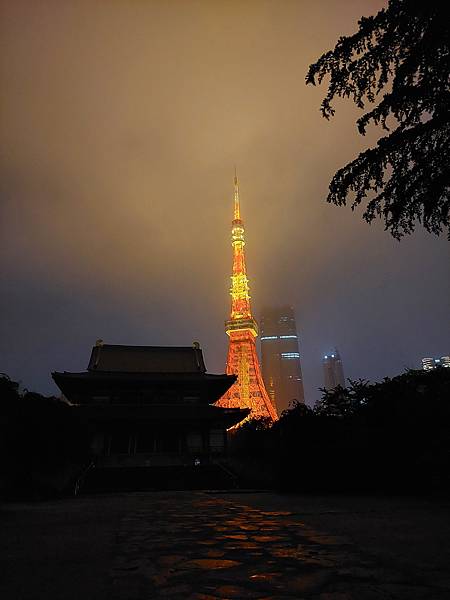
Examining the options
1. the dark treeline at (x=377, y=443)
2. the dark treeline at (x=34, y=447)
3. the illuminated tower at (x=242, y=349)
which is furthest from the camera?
the illuminated tower at (x=242, y=349)

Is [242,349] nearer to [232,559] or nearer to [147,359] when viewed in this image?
[147,359]

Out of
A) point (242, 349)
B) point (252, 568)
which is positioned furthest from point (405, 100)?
point (242, 349)

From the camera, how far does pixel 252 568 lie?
2.91 metres

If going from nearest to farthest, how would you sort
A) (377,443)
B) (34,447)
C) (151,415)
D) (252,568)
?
(252,568)
(377,443)
(34,447)
(151,415)

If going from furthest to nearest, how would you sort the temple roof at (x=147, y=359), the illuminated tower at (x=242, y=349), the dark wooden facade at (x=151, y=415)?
the illuminated tower at (x=242, y=349) < the temple roof at (x=147, y=359) < the dark wooden facade at (x=151, y=415)

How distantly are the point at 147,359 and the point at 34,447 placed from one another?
19783 millimetres

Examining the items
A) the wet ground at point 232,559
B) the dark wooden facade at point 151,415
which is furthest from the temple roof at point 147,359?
the wet ground at point 232,559

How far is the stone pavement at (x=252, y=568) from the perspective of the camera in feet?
7.70

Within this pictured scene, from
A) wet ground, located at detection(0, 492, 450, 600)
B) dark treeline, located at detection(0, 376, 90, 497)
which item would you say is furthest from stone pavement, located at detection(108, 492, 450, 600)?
dark treeline, located at detection(0, 376, 90, 497)

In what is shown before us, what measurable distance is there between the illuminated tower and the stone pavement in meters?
41.1

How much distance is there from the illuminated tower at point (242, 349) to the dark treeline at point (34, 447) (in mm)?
32237

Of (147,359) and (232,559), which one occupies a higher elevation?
(147,359)

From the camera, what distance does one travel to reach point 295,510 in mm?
6715

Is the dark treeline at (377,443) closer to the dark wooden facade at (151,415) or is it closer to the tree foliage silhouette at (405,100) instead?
the tree foliage silhouette at (405,100)
